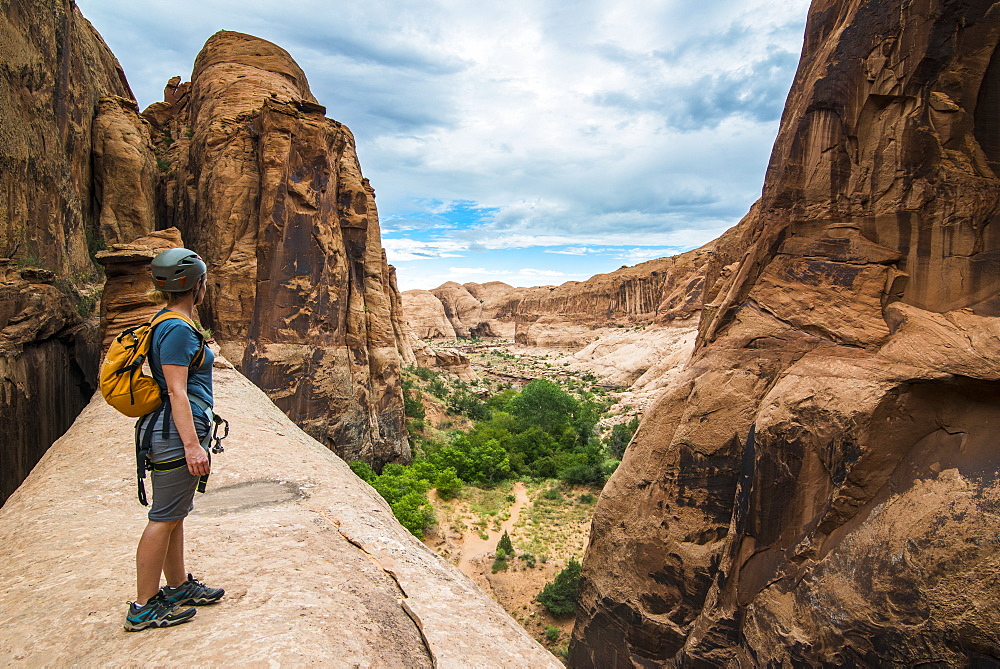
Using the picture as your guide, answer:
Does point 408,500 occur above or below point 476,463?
above

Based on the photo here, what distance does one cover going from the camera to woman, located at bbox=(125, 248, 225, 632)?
2.50 metres

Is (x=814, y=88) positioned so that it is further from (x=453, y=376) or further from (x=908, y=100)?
(x=453, y=376)

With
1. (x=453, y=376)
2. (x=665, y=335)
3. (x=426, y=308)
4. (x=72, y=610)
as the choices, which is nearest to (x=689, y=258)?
(x=665, y=335)

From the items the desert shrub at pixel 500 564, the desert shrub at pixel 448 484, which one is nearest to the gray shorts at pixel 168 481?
the desert shrub at pixel 500 564

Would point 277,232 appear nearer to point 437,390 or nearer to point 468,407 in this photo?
point 468,407

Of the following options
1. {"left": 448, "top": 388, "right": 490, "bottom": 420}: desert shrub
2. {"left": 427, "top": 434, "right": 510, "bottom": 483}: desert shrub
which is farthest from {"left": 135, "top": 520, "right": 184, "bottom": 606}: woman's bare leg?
{"left": 448, "top": 388, "right": 490, "bottom": 420}: desert shrub

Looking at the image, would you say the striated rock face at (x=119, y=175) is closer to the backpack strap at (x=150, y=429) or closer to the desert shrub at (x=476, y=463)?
the desert shrub at (x=476, y=463)

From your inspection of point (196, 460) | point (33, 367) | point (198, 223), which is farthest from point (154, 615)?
point (198, 223)

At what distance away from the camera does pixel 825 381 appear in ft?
16.1

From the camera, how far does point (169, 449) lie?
2.53m

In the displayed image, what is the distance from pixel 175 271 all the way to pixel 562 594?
9998 mm

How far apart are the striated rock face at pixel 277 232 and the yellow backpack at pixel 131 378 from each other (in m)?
12.4

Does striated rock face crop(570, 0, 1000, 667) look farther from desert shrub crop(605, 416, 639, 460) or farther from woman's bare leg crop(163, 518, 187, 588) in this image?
desert shrub crop(605, 416, 639, 460)

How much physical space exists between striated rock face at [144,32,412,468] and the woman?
1225 cm
